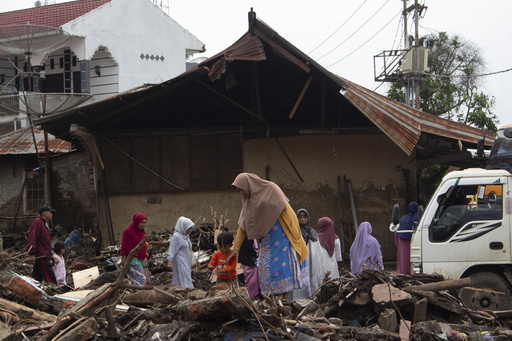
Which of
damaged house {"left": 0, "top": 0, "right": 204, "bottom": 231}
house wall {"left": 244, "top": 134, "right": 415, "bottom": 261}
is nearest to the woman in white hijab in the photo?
house wall {"left": 244, "top": 134, "right": 415, "bottom": 261}

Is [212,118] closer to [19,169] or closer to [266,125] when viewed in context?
[266,125]

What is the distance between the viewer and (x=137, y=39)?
2777cm

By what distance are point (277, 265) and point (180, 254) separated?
6.57 ft

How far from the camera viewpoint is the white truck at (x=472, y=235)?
730 centimetres

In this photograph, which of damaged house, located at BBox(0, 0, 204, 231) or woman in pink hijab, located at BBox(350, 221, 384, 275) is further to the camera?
damaged house, located at BBox(0, 0, 204, 231)

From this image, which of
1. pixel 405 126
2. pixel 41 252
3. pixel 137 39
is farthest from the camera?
pixel 137 39

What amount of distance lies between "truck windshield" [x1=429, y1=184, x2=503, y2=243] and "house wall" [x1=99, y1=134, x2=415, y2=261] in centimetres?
473

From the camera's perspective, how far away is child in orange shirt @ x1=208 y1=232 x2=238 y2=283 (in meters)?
7.00

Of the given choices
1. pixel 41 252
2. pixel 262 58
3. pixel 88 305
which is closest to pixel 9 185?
pixel 41 252

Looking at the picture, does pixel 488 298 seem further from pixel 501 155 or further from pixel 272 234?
pixel 272 234

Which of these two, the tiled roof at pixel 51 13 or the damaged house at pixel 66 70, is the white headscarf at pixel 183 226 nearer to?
the damaged house at pixel 66 70

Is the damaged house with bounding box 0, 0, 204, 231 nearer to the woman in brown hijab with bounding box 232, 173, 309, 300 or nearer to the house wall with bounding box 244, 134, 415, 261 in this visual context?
the house wall with bounding box 244, 134, 415, 261

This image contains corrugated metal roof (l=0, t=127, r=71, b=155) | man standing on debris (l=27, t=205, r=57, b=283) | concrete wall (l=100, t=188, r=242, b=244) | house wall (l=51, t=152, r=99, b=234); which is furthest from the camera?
corrugated metal roof (l=0, t=127, r=71, b=155)

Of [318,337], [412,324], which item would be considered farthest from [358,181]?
[318,337]
